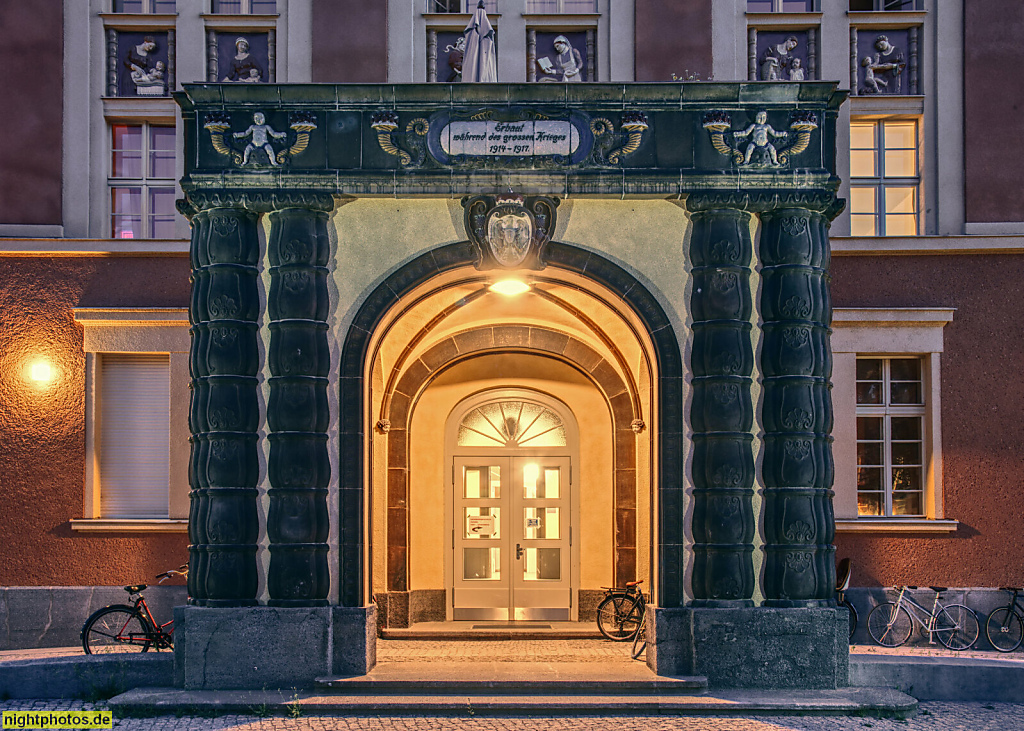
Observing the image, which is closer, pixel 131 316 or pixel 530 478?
pixel 131 316

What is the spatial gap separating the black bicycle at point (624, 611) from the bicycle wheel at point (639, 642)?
0.75ft

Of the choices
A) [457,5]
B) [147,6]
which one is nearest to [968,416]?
[457,5]

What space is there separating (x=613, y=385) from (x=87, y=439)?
6652 millimetres

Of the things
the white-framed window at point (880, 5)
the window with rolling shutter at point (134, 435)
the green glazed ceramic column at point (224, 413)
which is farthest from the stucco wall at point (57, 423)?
the white-framed window at point (880, 5)

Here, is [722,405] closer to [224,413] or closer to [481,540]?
[224,413]

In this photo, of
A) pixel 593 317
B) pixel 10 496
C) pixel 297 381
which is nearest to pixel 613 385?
pixel 593 317

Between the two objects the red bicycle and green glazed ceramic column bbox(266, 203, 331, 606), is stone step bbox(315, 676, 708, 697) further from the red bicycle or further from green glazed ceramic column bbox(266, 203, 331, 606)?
the red bicycle

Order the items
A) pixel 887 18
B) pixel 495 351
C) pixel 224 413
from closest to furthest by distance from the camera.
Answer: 1. pixel 224 413
2. pixel 887 18
3. pixel 495 351

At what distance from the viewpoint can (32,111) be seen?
41.4 feet

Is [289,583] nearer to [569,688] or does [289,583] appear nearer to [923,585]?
[569,688]

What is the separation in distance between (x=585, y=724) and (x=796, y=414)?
354 cm

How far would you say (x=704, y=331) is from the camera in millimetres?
10148

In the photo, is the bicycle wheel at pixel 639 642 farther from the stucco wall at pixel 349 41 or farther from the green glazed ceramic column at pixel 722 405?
the stucco wall at pixel 349 41

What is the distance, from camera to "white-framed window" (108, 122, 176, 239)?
12930 mm
